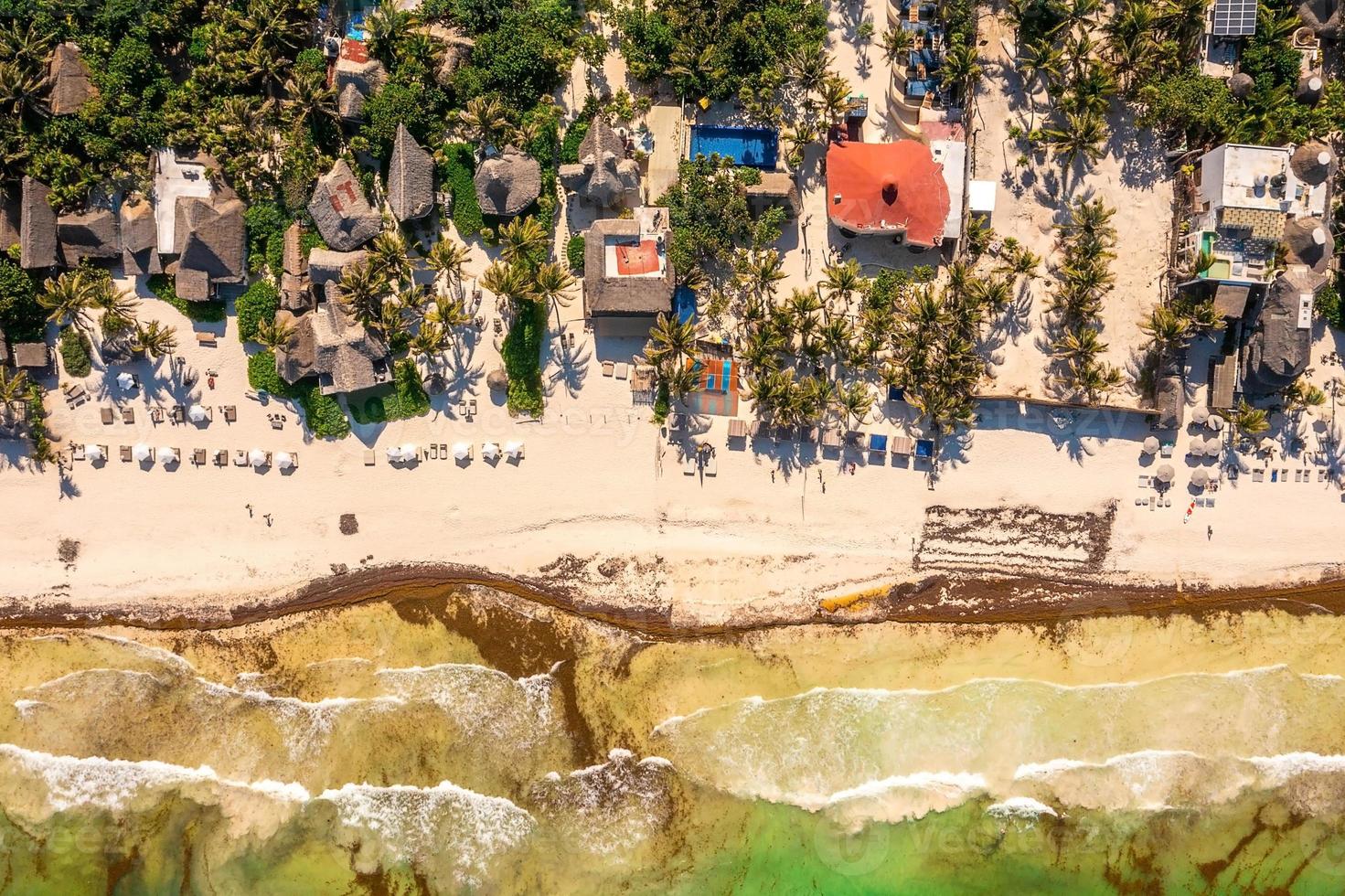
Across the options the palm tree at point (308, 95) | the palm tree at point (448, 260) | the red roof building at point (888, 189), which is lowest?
the palm tree at point (448, 260)

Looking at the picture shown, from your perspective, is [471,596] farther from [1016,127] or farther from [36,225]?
[1016,127]

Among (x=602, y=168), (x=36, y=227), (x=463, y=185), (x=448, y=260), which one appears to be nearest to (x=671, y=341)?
(x=602, y=168)

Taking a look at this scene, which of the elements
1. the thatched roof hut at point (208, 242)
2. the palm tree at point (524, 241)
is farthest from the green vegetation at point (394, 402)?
the thatched roof hut at point (208, 242)

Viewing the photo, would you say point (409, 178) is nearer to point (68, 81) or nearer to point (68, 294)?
point (68, 81)

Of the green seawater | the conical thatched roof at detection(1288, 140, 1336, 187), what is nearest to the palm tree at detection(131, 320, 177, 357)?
the green seawater

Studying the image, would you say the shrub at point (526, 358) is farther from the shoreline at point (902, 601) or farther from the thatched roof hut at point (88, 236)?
the thatched roof hut at point (88, 236)

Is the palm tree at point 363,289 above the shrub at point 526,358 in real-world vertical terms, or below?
above

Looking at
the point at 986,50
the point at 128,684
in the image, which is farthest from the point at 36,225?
the point at 986,50

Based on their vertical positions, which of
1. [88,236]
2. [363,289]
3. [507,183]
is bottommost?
[363,289]
